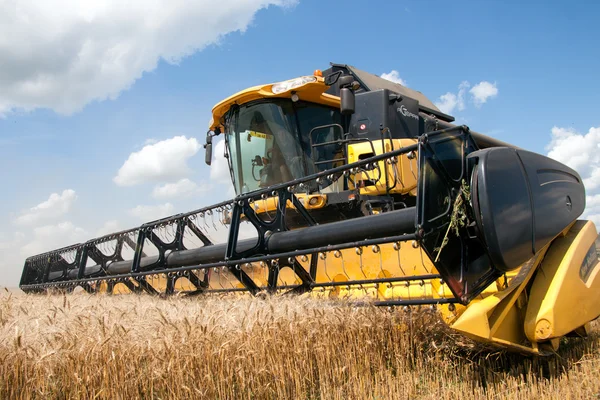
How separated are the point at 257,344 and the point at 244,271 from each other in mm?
1258

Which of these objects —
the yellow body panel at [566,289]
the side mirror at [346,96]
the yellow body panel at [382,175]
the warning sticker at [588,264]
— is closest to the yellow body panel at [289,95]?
the side mirror at [346,96]

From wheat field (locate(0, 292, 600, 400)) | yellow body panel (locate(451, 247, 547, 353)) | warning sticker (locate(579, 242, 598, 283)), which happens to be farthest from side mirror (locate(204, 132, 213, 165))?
warning sticker (locate(579, 242, 598, 283))

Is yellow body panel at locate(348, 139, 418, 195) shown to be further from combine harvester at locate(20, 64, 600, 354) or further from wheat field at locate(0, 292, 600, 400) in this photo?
wheat field at locate(0, 292, 600, 400)

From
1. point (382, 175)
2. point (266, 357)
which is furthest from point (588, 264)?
point (266, 357)

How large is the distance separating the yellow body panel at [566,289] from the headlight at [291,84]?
2580 millimetres

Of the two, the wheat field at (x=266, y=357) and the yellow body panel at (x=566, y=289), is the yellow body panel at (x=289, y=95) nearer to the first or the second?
the wheat field at (x=266, y=357)

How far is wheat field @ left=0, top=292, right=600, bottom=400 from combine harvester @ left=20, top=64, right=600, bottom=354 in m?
0.23

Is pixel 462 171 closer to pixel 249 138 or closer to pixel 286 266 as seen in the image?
pixel 286 266

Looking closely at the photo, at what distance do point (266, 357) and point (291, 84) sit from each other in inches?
114

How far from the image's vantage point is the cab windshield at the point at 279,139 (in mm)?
5129

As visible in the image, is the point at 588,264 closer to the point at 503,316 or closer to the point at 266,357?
the point at 503,316

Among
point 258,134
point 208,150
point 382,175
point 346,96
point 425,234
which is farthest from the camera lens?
point 208,150

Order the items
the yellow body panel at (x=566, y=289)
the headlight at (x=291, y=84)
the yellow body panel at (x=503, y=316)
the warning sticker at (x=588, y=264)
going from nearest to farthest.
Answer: the yellow body panel at (x=503, y=316) < the yellow body panel at (x=566, y=289) < the warning sticker at (x=588, y=264) < the headlight at (x=291, y=84)

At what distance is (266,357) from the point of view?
2.85 meters
